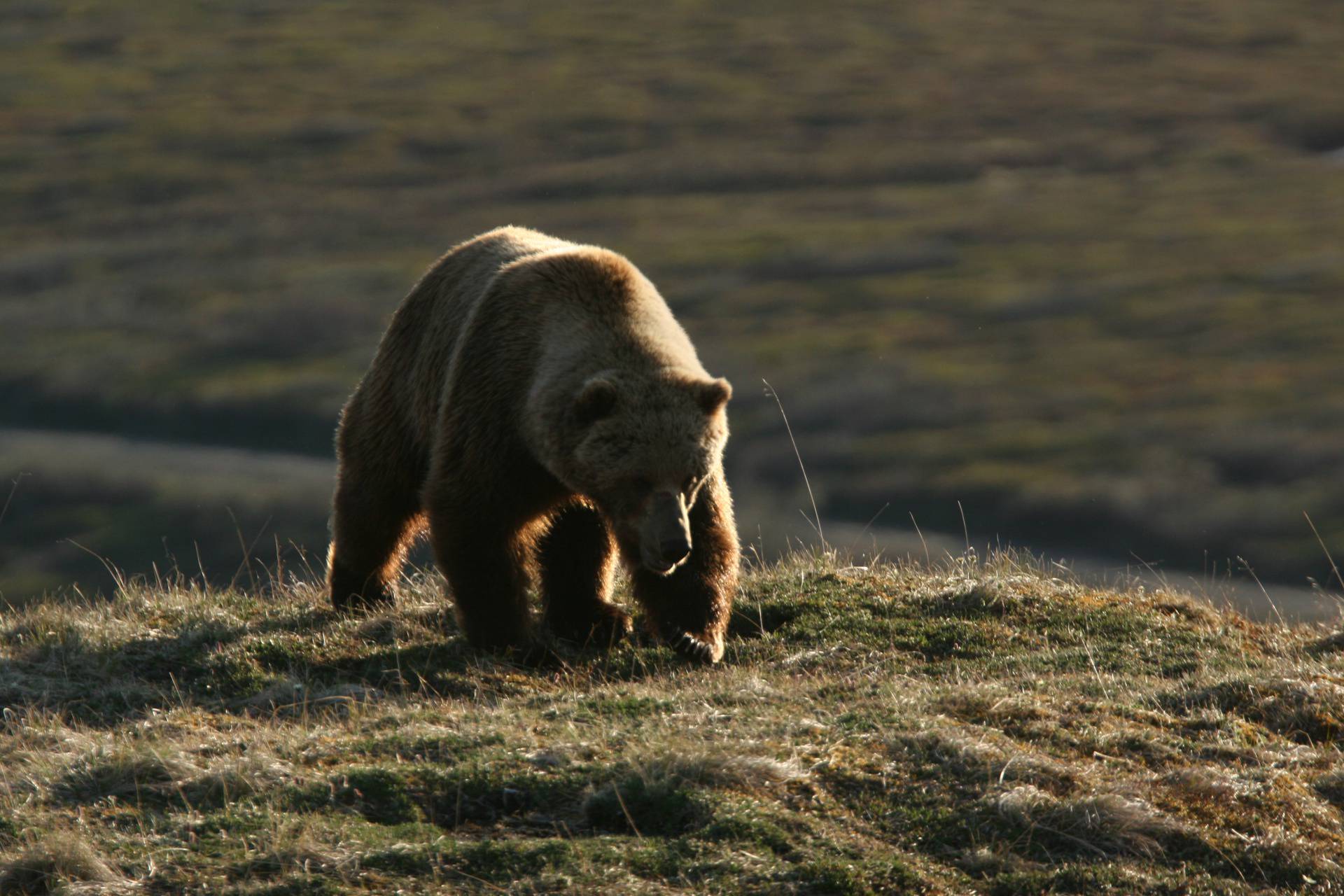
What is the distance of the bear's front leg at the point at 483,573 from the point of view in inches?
262

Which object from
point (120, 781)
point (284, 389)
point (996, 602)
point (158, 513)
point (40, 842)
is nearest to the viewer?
point (40, 842)

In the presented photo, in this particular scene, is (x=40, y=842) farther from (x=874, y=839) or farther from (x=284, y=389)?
(x=284, y=389)

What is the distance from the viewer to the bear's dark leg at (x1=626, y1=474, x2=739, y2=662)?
21.9ft

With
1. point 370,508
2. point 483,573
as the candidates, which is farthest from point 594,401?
point 370,508

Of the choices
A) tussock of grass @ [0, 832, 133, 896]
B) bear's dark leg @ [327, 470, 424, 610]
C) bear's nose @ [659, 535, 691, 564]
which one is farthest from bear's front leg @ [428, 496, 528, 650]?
tussock of grass @ [0, 832, 133, 896]

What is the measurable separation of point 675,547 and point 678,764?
157 centimetres

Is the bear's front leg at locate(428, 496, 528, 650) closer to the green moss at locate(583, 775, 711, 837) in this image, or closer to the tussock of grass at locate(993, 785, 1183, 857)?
the green moss at locate(583, 775, 711, 837)

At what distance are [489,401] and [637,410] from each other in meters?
0.84

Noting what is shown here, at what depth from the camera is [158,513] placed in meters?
83.4

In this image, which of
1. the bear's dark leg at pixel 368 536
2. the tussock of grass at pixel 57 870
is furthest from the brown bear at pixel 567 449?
the tussock of grass at pixel 57 870


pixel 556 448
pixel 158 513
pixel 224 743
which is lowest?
pixel 158 513

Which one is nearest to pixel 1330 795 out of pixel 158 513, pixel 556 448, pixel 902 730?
pixel 902 730

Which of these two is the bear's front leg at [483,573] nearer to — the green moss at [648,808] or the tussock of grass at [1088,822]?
the green moss at [648,808]

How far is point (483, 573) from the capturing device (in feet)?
21.8
